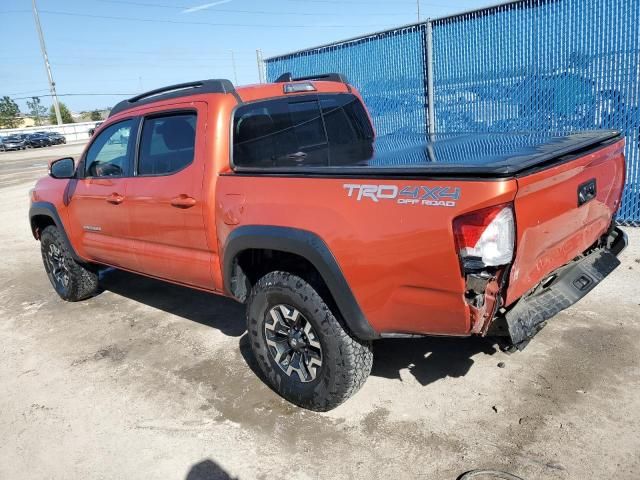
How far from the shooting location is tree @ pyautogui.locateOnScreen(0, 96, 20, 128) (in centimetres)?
7675

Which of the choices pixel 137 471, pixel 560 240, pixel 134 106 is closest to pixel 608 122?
pixel 560 240

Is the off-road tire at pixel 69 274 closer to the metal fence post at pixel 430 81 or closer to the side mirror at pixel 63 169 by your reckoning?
the side mirror at pixel 63 169

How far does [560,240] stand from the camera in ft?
9.20

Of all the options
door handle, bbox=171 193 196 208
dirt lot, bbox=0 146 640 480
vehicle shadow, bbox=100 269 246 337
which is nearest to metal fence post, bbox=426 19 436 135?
dirt lot, bbox=0 146 640 480

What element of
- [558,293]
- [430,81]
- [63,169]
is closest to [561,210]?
[558,293]

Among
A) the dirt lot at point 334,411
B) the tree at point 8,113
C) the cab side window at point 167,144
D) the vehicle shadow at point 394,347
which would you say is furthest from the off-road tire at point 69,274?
the tree at point 8,113

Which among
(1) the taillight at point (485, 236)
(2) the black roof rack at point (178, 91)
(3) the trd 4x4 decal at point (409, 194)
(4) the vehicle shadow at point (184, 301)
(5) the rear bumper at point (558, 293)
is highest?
(2) the black roof rack at point (178, 91)

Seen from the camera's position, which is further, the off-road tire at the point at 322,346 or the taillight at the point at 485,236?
the off-road tire at the point at 322,346

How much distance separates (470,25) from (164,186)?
4967mm

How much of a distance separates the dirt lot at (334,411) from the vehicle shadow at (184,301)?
2.7 inches

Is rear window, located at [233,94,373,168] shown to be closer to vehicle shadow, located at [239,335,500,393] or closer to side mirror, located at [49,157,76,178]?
vehicle shadow, located at [239,335,500,393]

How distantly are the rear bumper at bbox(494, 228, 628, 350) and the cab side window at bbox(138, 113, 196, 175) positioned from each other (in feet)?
7.39

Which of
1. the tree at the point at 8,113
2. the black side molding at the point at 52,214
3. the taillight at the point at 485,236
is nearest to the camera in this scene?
the taillight at the point at 485,236

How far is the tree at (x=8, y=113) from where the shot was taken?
76750 millimetres
